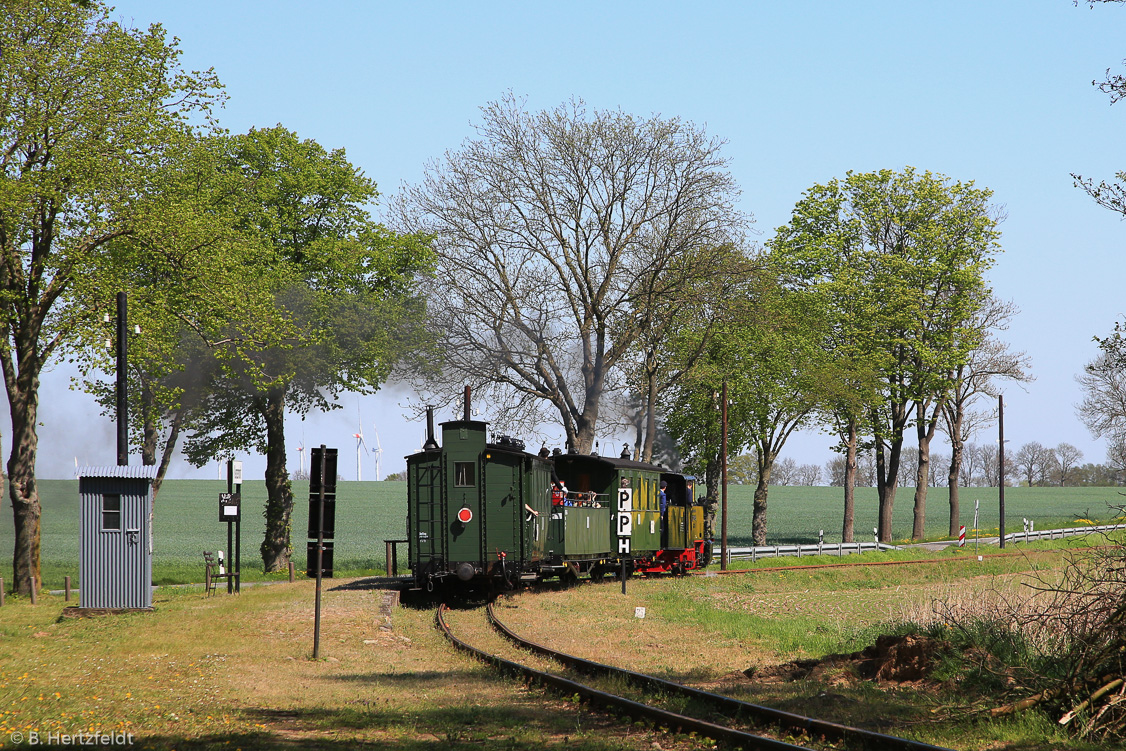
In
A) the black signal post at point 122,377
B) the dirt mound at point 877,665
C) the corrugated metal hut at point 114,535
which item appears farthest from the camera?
the black signal post at point 122,377

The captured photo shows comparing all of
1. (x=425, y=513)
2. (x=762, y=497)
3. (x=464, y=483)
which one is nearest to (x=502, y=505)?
(x=464, y=483)

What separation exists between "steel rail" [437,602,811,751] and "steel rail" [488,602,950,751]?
19.2 inches

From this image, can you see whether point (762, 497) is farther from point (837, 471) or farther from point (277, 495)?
point (837, 471)

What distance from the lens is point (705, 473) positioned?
175 ft

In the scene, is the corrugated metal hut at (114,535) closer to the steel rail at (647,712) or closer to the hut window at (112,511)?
the hut window at (112,511)

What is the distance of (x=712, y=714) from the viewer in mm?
10719

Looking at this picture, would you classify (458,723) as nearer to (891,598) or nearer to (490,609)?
(490,609)

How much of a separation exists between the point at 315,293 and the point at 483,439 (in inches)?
561

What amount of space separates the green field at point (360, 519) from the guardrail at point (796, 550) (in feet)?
A: 28.2

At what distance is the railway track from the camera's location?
8992mm

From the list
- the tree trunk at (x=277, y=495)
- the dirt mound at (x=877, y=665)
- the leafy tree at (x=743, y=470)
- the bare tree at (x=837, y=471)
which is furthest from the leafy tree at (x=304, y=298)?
the bare tree at (x=837, y=471)

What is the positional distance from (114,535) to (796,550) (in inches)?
1162

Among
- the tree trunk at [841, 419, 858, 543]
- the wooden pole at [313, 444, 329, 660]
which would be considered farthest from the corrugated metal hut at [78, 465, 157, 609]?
the tree trunk at [841, 419, 858, 543]

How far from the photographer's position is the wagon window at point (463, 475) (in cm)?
2261
